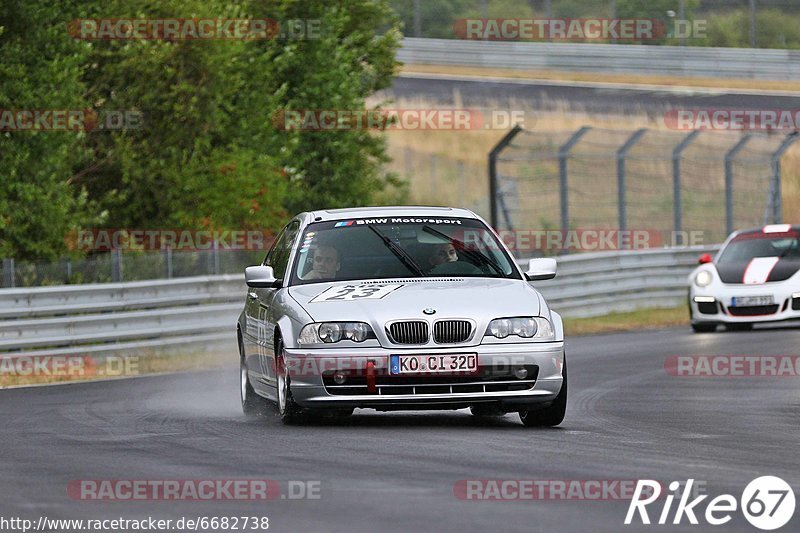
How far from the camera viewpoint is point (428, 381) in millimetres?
10727

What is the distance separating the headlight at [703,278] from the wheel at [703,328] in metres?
0.53

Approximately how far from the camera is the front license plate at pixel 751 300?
73.7 ft

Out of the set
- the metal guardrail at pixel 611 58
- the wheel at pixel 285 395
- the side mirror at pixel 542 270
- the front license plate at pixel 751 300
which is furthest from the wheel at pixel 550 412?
the metal guardrail at pixel 611 58

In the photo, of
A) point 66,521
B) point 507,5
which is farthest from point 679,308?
point 507,5

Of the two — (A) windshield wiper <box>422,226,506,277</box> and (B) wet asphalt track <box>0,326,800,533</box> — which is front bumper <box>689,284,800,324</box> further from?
(A) windshield wiper <box>422,226,506,277</box>

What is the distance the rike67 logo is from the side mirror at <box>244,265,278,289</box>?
440 cm

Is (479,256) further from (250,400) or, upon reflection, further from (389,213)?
(250,400)

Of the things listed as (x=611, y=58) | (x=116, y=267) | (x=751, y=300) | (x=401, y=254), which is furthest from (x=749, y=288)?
(x=611, y=58)

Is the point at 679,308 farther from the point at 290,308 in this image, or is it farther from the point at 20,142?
the point at 290,308

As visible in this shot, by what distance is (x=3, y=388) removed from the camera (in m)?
17.2

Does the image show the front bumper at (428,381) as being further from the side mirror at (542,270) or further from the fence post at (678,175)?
the fence post at (678,175)

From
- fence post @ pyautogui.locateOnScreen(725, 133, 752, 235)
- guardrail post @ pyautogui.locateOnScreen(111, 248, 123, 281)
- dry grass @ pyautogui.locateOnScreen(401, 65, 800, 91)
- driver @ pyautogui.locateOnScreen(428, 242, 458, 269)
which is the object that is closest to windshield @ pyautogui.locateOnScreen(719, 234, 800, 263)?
fence post @ pyautogui.locateOnScreen(725, 133, 752, 235)

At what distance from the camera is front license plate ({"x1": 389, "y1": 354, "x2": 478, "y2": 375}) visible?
10703mm

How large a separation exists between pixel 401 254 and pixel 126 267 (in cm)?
1038
